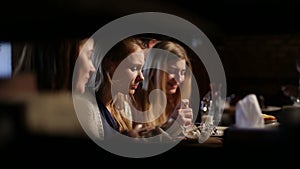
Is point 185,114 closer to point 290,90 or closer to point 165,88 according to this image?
point 165,88

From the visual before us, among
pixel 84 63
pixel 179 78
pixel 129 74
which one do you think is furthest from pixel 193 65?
pixel 84 63

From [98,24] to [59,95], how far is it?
26cm

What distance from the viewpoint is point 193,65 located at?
1.40 meters

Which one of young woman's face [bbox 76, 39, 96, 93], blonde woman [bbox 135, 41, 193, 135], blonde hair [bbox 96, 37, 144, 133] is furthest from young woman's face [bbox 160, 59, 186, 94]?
young woman's face [bbox 76, 39, 96, 93]

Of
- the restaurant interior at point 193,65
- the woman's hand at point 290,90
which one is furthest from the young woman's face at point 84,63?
the woman's hand at point 290,90

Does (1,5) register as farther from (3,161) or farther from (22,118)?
(3,161)

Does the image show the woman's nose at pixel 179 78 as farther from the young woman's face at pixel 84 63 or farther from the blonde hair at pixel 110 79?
the young woman's face at pixel 84 63

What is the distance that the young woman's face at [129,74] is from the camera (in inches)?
55.7

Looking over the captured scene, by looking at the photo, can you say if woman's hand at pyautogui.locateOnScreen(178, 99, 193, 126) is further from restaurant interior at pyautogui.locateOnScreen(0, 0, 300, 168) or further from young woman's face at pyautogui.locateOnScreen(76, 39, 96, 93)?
young woman's face at pyautogui.locateOnScreen(76, 39, 96, 93)

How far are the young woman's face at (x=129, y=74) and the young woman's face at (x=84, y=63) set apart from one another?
9 centimetres

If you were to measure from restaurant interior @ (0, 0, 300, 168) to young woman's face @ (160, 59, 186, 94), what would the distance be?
43 mm

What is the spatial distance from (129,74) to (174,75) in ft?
0.44

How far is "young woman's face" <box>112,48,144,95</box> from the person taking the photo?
4.65 ft

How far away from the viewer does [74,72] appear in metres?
1.51
